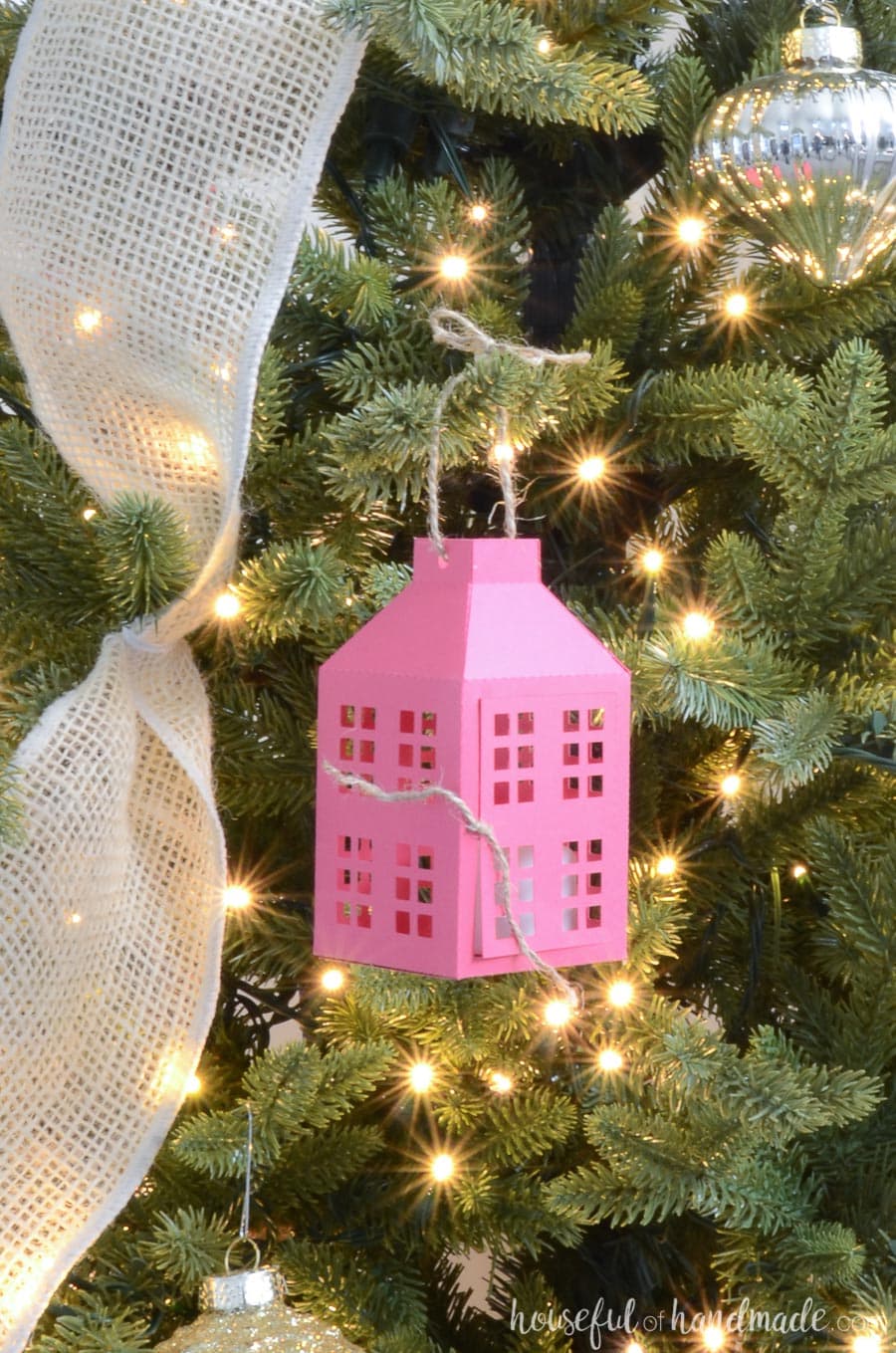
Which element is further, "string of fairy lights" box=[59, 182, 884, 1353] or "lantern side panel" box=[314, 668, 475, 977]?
"string of fairy lights" box=[59, 182, 884, 1353]

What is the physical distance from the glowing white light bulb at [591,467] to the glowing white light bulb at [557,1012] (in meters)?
0.24

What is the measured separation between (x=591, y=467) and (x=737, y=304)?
0.10m

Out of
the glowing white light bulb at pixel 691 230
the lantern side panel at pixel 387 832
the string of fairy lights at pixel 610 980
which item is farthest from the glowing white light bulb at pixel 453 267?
the lantern side panel at pixel 387 832

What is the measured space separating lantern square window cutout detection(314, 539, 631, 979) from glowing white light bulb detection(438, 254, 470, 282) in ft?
0.56

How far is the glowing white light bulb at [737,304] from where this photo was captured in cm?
69

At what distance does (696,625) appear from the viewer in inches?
25.0

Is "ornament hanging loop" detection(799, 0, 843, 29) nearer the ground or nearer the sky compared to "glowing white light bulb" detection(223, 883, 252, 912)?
nearer the sky

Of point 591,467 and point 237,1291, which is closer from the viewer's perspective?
point 237,1291

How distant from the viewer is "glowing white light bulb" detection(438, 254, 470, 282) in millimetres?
664

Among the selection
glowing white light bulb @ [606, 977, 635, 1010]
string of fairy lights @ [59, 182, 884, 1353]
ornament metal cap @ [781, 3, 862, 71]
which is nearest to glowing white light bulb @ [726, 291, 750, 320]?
string of fairy lights @ [59, 182, 884, 1353]

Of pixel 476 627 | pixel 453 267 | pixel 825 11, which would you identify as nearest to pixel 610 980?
pixel 476 627

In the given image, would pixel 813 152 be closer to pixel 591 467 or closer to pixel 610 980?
pixel 591 467

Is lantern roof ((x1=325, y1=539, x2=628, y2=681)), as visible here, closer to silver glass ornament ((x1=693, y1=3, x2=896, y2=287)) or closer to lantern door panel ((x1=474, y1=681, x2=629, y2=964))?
lantern door panel ((x1=474, y1=681, x2=629, y2=964))

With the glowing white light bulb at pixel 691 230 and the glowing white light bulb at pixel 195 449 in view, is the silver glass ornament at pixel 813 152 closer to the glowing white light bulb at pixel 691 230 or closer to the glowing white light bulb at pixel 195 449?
the glowing white light bulb at pixel 691 230
